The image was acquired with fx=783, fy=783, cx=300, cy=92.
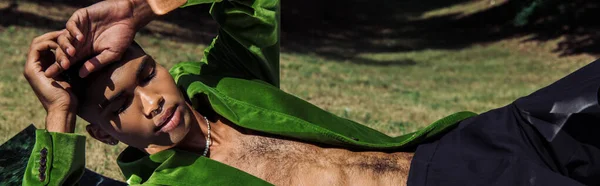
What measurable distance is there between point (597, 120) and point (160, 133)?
4.99 ft

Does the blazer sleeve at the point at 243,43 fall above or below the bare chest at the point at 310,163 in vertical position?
above

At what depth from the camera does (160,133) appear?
277 centimetres

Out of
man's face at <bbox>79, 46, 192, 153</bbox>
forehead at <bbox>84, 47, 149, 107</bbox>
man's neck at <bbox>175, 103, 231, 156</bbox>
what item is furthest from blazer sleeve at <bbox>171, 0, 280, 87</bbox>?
forehead at <bbox>84, 47, 149, 107</bbox>

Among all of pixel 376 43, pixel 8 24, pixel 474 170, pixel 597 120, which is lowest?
pixel 376 43

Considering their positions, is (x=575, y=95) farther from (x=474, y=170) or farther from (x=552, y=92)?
(x=474, y=170)

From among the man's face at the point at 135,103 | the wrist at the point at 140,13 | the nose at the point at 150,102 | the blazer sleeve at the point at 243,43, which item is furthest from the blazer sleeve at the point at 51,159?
the blazer sleeve at the point at 243,43

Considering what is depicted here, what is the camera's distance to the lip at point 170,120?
2756 millimetres

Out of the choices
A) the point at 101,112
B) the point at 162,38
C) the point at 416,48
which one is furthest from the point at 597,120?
the point at 416,48

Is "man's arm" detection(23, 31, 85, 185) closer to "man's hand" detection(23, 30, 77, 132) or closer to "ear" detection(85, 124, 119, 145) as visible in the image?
"man's hand" detection(23, 30, 77, 132)

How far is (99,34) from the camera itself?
2637 millimetres

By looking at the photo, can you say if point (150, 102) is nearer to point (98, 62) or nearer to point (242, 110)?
point (98, 62)

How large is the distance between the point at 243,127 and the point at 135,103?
0.55m

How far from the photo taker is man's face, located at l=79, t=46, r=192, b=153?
266 cm

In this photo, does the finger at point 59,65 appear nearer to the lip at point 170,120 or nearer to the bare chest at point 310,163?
the lip at point 170,120
